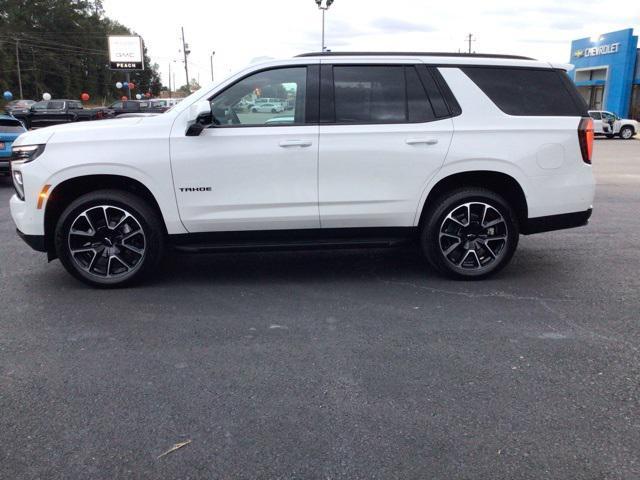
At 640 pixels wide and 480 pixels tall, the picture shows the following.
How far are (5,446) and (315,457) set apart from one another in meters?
1.49

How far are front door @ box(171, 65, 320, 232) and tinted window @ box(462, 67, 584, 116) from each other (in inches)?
64.3

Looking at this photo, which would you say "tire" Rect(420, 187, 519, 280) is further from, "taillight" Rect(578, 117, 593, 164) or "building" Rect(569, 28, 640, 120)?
"building" Rect(569, 28, 640, 120)

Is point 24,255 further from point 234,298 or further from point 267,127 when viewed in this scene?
point 267,127

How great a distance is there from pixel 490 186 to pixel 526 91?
0.90 m

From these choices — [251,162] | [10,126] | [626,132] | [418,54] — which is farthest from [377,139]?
[626,132]

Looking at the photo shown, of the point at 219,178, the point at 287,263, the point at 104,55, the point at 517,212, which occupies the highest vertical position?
the point at 104,55

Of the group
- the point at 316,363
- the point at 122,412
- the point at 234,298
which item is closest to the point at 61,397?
the point at 122,412

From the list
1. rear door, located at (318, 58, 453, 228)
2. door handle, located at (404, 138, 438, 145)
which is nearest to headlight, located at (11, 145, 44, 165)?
rear door, located at (318, 58, 453, 228)

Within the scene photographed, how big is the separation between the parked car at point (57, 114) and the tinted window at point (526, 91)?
2524cm

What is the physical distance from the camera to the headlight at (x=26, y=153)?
4898 millimetres

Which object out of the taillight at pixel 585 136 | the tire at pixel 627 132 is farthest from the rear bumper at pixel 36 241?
the tire at pixel 627 132

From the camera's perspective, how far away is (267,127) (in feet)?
16.2

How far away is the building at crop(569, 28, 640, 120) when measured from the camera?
39.7 metres

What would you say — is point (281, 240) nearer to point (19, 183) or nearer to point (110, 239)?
point (110, 239)
